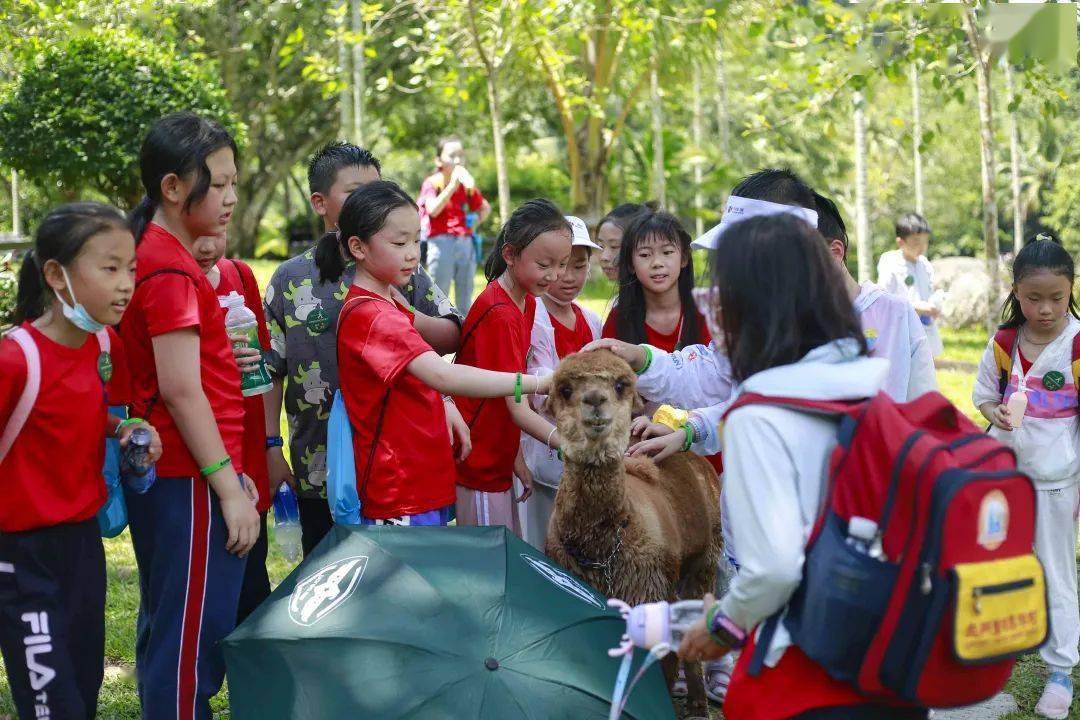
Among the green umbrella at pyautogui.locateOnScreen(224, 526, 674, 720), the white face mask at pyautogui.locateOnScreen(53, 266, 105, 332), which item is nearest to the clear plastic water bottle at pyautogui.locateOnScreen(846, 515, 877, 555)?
the green umbrella at pyautogui.locateOnScreen(224, 526, 674, 720)

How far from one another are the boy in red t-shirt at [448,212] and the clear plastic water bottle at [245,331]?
9.38 meters

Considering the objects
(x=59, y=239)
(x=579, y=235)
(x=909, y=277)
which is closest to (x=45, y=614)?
(x=59, y=239)

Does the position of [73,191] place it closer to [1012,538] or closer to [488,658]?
[488,658]

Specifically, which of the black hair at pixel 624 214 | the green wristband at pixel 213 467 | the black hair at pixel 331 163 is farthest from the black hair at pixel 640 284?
the green wristband at pixel 213 467

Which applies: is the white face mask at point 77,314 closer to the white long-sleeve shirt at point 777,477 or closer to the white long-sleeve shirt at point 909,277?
the white long-sleeve shirt at point 777,477

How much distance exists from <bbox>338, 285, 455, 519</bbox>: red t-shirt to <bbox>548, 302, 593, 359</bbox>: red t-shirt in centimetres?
109

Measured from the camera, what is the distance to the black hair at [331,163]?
16.3 feet

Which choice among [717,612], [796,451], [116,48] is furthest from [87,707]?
[116,48]

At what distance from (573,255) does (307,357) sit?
141 centimetres

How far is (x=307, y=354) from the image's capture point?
16.0ft

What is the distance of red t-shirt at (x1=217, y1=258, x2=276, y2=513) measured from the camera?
4246 mm

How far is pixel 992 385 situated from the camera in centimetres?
562

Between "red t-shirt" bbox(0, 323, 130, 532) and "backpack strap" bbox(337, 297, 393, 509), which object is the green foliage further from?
"red t-shirt" bbox(0, 323, 130, 532)

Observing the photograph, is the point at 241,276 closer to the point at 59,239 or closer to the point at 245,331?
the point at 245,331
